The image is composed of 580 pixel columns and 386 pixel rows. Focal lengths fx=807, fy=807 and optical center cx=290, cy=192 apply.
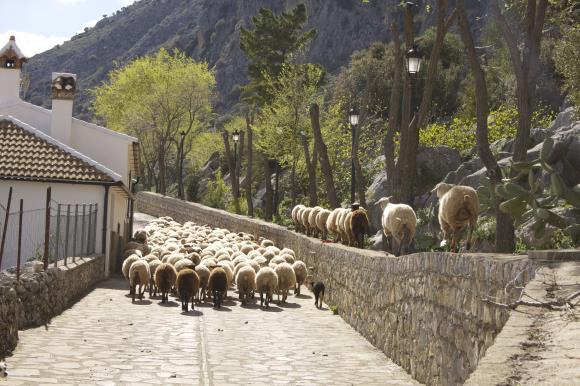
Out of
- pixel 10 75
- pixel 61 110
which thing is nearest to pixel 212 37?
pixel 10 75

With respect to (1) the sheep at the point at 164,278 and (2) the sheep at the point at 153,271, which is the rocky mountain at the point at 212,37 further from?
(1) the sheep at the point at 164,278

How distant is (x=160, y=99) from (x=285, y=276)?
4410 cm

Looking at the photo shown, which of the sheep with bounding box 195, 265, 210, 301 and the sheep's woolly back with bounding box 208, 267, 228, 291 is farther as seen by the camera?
the sheep with bounding box 195, 265, 210, 301

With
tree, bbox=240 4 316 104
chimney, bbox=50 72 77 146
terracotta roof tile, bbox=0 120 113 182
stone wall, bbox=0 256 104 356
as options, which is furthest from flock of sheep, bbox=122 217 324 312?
tree, bbox=240 4 316 104

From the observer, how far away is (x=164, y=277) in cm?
1972

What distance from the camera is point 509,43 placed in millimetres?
14477

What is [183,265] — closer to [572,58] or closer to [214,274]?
[214,274]

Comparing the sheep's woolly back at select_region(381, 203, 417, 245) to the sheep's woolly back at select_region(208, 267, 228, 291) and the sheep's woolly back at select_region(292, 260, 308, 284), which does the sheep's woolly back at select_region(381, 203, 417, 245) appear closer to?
the sheep's woolly back at select_region(208, 267, 228, 291)

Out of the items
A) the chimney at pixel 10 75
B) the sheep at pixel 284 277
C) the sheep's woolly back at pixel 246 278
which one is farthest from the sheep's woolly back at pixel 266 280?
the chimney at pixel 10 75

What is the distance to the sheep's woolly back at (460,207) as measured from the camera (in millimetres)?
13695

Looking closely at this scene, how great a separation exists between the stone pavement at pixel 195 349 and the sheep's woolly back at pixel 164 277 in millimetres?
691

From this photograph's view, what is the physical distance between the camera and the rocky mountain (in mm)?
99231

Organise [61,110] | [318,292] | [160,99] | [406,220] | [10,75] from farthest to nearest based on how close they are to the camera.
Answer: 1. [160,99]
2. [10,75]
3. [61,110]
4. [318,292]
5. [406,220]

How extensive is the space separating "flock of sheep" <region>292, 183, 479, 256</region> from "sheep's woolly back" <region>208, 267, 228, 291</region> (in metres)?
3.59
